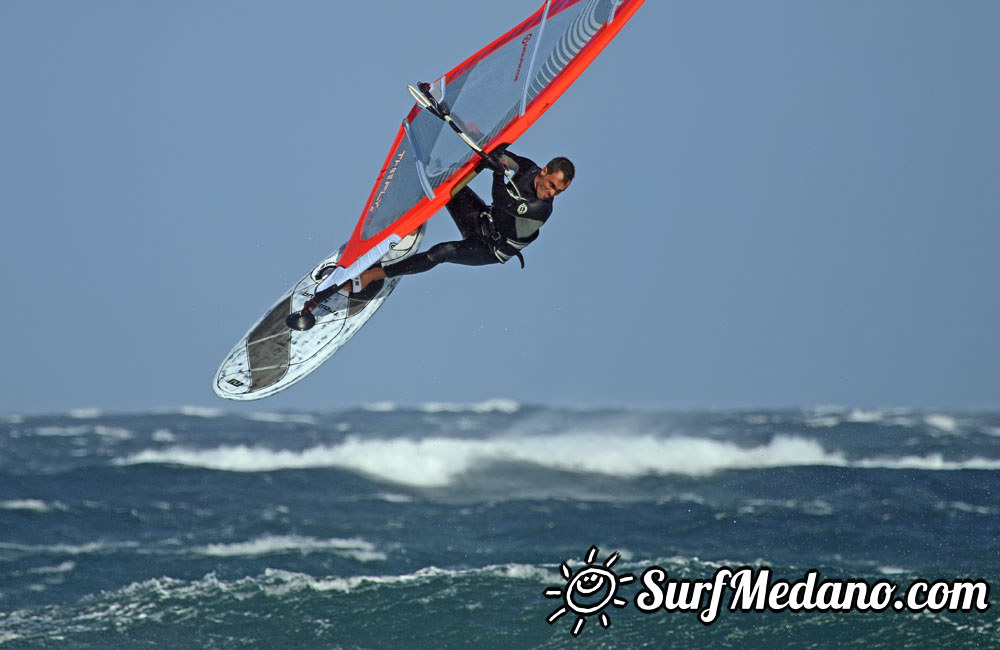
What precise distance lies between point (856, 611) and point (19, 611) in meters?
11.1

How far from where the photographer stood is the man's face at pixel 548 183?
20.2 ft

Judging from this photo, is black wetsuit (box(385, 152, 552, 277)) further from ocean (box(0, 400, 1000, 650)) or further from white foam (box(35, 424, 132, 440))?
white foam (box(35, 424, 132, 440))

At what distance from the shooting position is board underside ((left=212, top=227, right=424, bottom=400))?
26.7 feet

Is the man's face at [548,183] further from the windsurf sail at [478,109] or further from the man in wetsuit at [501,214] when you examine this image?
the windsurf sail at [478,109]

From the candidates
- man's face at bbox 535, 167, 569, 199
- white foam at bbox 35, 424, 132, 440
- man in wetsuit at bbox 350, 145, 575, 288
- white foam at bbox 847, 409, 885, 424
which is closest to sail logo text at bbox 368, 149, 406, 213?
man in wetsuit at bbox 350, 145, 575, 288

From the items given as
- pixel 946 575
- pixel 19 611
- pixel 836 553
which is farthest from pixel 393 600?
pixel 946 575

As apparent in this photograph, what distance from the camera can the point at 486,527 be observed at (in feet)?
54.4

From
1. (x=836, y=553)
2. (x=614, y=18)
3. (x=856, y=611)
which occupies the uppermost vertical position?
(x=614, y=18)

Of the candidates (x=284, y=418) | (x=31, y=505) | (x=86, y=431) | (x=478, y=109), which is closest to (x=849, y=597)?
(x=478, y=109)

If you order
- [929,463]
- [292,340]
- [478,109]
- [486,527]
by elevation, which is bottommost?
[486,527]

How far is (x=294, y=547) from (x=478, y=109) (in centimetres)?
1054

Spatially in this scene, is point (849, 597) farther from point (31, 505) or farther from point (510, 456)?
point (31, 505)

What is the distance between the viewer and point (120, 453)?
74.7 ft

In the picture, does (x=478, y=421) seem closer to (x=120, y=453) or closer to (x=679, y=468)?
(x=679, y=468)
